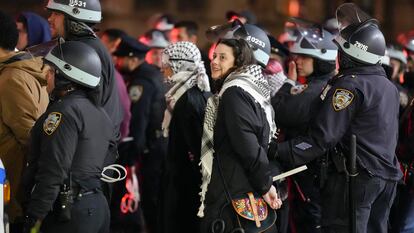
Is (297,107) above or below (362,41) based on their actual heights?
below

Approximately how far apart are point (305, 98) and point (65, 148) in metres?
2.92

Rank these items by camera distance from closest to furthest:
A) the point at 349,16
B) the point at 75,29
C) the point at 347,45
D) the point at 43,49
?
the point at 347,45
the point at 43,49
the point at 349,16
the point at 75,29

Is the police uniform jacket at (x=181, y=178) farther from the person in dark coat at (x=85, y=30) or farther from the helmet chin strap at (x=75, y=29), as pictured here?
the helmet chin strap at (x=75, y=29)

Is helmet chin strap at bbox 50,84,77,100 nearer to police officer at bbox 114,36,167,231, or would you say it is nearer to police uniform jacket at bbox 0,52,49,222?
police uniform jacket at bbox 0,52,49,222

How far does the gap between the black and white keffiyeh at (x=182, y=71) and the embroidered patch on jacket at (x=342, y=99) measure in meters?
1.56

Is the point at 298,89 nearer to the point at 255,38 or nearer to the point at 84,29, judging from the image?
Answer: the point at 255,38

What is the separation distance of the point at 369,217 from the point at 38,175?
2818 millimetres

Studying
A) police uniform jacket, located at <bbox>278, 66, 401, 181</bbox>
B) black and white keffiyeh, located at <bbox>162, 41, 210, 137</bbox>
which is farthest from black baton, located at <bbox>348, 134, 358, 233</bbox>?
black and white keffiyeh, located at <bbox>162, 41, 210, 137</bbox>

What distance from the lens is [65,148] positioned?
7.93 metres

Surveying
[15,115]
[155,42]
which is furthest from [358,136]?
[155,42]

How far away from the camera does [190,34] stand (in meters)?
15.1

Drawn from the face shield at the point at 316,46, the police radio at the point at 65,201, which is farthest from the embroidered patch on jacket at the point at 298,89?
the police radio at the point at 65,201

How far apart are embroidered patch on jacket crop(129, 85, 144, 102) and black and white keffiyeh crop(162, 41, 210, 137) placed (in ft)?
9.14

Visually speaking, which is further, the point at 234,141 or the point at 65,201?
the point at 234,141
